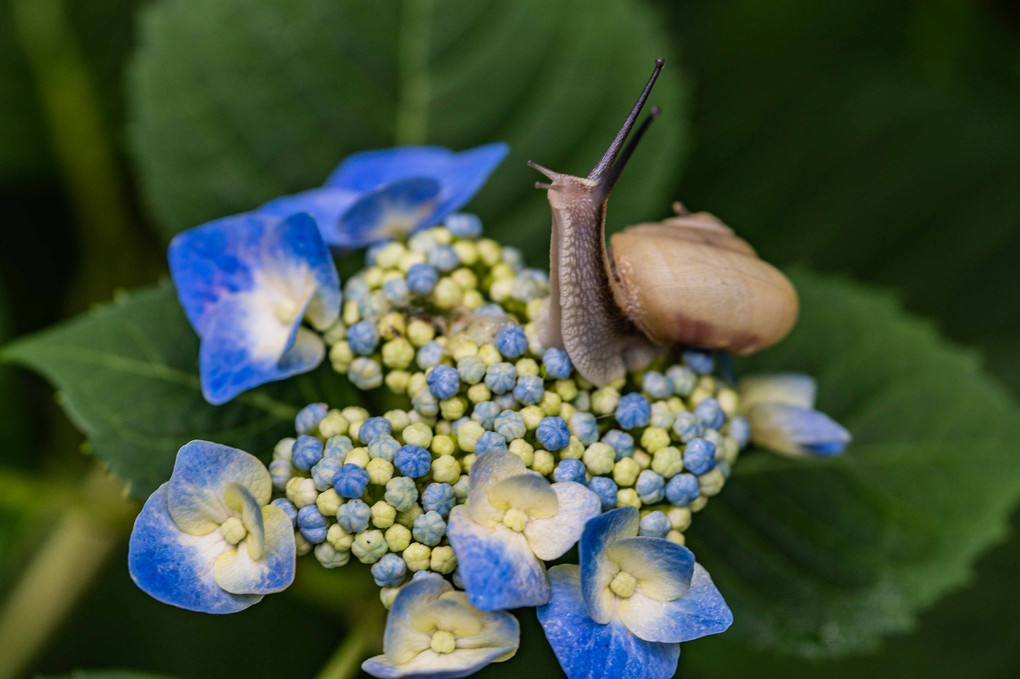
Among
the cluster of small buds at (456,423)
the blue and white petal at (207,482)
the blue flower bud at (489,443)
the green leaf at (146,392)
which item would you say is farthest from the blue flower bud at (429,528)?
the green leaf at (146,392)

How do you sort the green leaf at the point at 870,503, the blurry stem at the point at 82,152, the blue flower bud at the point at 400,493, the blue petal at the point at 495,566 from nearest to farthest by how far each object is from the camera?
1. the blue petal at the point at 495,566
2. the blue flower bud at the point at 400,493
3. the green leaf at the point at 870,503
4. the blurry stem at the point at 82,152

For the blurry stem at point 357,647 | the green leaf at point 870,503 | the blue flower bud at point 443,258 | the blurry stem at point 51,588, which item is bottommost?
the blurry stem at point 51,588

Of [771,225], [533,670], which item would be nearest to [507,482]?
[533,670]

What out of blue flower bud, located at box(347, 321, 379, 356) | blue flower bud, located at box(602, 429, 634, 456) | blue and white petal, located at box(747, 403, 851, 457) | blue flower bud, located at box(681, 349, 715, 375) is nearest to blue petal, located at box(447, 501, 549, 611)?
blue flower bud, located at box(602, 429, 634, 456)

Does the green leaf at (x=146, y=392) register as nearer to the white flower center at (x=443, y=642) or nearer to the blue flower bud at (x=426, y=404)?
the blue flower bud at (x=426, y=404)

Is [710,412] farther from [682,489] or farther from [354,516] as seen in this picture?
[354,516]

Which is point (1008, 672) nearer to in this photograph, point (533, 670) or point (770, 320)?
point (533, 670)

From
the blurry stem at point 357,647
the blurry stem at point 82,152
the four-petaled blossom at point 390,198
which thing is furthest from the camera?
the blurry stem at point 82,152

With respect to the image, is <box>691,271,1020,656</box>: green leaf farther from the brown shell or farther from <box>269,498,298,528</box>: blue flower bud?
<box>269,498,298,528</box>: blue flower bud
